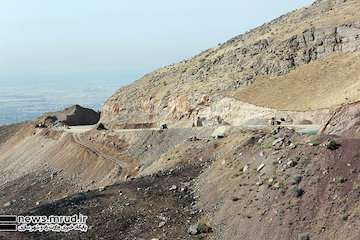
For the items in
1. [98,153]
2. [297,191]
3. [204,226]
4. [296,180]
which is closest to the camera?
[297,191]

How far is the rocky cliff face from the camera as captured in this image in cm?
5503

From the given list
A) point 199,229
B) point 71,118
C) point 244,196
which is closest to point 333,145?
point 244,196

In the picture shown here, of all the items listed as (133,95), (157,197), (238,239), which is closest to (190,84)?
(133,95)

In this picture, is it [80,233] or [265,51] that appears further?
[265,51]

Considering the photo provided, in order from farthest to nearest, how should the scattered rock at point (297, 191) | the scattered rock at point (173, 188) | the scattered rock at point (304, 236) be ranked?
the scattered rock at point (173, 188) → the scattered rock at point (297, 191) → the scattered rock at point (304, 236)

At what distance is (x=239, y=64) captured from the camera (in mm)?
60469

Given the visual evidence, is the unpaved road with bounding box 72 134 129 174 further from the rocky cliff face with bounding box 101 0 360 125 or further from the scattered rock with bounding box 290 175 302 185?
the scattered rock with bounding box 290 175 302 185

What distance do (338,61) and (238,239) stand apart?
3263 cm

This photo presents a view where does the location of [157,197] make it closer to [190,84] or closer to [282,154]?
[282,154]

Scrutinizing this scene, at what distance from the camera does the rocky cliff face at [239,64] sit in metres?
55.0

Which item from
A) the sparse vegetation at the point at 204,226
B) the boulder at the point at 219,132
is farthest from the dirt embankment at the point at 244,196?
the boulder at the point at 219,132

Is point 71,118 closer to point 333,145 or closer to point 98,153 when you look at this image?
point 98,153

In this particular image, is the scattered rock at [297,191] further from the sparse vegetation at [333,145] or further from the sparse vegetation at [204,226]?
the sparse vegetation at [204,226]

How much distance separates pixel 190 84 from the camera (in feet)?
202
